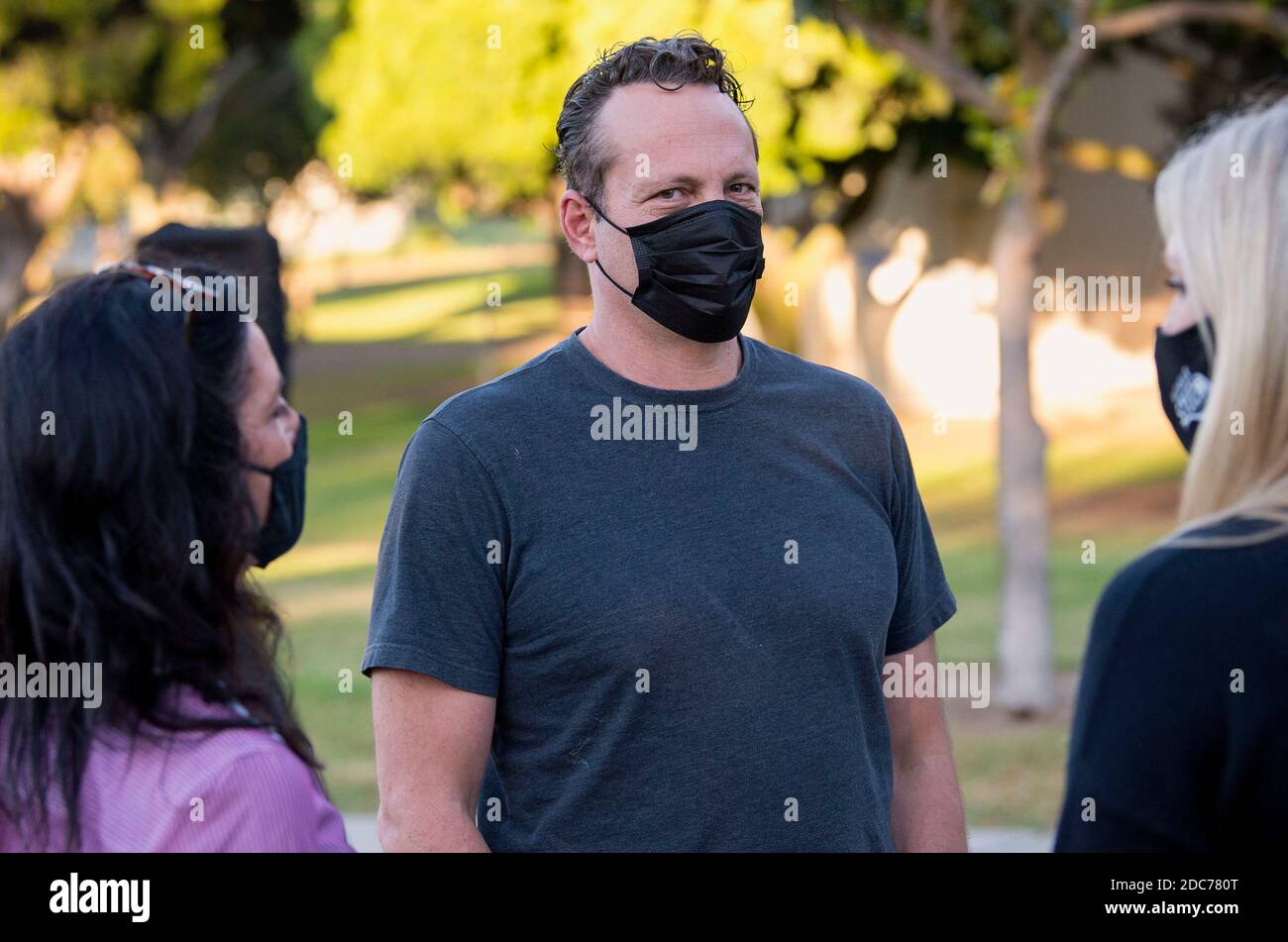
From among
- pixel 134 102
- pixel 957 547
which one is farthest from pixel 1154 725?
pixel 134 102

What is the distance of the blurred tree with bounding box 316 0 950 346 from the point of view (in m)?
10.4

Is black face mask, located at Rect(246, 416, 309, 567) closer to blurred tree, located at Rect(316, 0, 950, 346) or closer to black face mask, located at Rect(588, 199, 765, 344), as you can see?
black face mask, located at Rect(588, 199, 765, 344)

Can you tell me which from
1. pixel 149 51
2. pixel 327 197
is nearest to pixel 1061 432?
pixel 149 51

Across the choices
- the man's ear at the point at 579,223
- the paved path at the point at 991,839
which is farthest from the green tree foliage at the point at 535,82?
the paved path at the point at 991,839

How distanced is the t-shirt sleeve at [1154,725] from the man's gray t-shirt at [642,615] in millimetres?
793

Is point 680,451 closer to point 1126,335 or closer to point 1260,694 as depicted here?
point 1260,694

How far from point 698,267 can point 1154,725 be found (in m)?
1.32

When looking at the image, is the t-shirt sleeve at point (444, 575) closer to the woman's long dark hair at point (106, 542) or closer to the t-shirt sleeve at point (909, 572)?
the woman's long dark hair at point (106, 542)

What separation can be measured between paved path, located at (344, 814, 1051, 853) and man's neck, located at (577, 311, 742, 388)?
3877mm

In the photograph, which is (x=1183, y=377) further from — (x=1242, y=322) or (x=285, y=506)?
(x=285, y=506)

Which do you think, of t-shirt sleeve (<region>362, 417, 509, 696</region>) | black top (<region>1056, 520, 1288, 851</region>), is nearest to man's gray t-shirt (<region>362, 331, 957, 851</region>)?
t-shirt sleeve (<region>362, 417, 509, 696</region>)

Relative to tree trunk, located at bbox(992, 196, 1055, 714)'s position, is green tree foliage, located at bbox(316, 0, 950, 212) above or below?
above

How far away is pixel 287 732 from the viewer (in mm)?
1973
